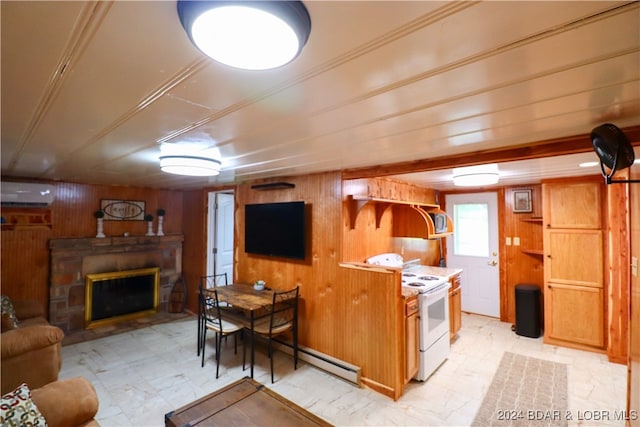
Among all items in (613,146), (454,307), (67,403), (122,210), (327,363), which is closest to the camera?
(613,146)

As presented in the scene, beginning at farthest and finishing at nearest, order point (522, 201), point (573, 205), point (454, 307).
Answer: point (522, 201)
point (454, 307)
point (573, 205)

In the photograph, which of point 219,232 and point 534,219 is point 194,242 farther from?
point 534,219

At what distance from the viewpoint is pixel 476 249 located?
498 cm

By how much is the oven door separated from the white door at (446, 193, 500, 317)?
1.83 metres

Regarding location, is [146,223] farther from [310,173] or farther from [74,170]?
[310,173]

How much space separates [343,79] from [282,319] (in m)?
2.94

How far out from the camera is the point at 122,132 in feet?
5.82


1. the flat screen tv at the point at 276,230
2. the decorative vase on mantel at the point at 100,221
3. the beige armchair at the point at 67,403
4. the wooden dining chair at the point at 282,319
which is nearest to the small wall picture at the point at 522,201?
the flat screen tv at the point at 276,230

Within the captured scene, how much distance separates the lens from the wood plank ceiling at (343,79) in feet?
Result: 2.42

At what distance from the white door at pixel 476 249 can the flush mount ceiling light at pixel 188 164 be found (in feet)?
14.1

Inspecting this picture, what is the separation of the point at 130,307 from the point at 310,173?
3774 millimetres

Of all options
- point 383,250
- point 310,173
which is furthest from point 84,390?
point 383,250

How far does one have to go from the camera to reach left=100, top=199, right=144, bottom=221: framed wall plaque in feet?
15.2

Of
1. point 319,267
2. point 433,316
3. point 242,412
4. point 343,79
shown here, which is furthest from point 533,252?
point 343,79
